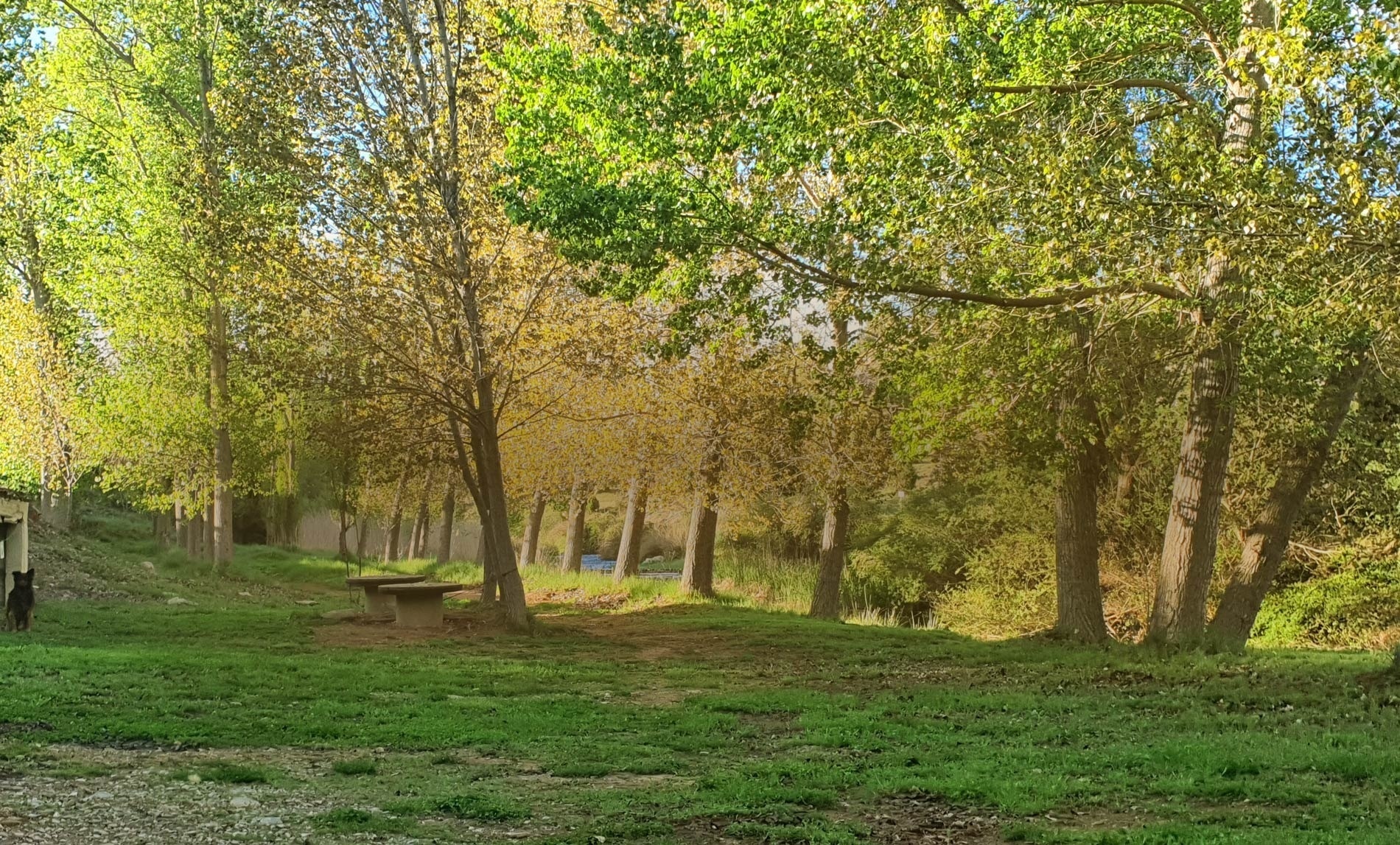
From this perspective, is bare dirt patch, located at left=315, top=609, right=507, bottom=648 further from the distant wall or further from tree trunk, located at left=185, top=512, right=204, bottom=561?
the distant wall

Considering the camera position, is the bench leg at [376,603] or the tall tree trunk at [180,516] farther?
the tall tree trunk at [180,516]

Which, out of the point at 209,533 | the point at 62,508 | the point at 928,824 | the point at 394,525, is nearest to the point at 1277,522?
the point at 928,824

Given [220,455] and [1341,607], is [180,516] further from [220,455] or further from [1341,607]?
[1341,607]

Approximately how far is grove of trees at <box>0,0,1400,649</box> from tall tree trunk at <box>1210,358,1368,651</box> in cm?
5

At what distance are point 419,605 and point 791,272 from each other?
8.84 metres

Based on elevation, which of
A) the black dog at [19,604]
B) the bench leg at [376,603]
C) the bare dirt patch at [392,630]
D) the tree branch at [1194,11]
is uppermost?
the tree branch at [1194,11]

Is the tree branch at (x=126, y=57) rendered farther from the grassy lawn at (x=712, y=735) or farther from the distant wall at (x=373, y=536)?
the distant wall at (x=373, y=536)

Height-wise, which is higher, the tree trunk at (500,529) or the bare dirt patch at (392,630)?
the tree trunk at (500,529)

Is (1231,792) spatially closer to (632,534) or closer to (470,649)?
(470,649)

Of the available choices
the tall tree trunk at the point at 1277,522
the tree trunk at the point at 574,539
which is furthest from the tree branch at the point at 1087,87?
the tree trunk at the point at 574,539

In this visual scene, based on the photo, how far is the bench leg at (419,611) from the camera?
1867cm

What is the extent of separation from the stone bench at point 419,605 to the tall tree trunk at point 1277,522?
1131cm

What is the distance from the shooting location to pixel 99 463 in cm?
3080

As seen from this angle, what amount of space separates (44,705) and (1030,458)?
42.4 ft
